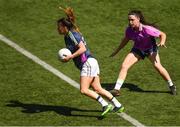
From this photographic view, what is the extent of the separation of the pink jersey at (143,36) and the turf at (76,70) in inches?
45.7

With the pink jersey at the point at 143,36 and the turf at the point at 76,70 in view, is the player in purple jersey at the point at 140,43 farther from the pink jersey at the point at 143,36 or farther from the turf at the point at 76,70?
the turf at the point at 76,70

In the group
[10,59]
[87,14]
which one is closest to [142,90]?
[10,59]

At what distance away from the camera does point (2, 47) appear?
682 inches

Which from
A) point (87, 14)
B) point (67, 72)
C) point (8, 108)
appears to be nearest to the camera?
point (8, 108)

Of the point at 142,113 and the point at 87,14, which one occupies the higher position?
the point at 87,14

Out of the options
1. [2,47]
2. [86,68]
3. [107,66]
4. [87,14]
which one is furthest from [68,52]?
[87,14]

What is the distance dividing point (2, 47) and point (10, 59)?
3.32ft

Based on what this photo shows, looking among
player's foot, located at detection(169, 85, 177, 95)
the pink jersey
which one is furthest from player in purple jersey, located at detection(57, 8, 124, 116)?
player's foot, located at detection(169, 85, 177, 95)

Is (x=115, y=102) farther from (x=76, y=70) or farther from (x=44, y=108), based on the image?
(x=76, y=70)

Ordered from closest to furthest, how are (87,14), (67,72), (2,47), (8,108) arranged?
(8,108), (67,72), (2,47), (87,14)

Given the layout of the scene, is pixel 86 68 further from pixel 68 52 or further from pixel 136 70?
pixel 136 70

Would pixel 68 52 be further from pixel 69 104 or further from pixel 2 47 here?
pixel 2 47

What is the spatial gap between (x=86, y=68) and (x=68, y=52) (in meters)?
0.53

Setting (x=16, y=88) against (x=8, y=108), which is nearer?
(x=8, y=108)
